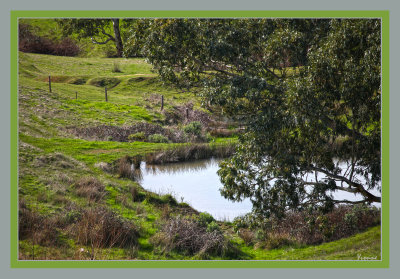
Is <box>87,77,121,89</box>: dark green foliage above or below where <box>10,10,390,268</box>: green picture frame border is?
above

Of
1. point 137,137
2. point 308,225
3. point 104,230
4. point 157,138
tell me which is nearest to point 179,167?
point 157,138

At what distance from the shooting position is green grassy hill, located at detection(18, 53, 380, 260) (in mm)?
14625

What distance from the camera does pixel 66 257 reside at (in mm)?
13328

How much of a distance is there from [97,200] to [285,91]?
10411 millimetres

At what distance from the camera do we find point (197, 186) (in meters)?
27.1

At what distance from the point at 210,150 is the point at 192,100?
16.3 meters

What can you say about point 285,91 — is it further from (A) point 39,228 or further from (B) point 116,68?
(B) point 116,68

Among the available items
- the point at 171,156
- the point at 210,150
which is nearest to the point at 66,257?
the point at 171,156

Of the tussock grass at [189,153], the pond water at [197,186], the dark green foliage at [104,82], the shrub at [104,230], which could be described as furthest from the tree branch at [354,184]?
the dark green foliage at [104,82]

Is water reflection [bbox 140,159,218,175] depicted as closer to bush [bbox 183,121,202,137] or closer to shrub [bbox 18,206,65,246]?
bush [bbox 183,121,202,137]

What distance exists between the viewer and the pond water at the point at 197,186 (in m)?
22.7

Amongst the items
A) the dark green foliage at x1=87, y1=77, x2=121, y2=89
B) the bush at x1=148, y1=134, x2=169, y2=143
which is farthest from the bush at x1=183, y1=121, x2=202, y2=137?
the dark green foliage at x1=87, y1=77, x2=121, y2=89

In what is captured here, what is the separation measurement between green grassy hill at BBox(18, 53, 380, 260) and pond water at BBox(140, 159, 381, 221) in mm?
1441
